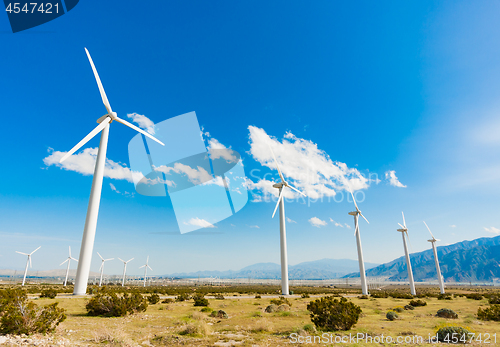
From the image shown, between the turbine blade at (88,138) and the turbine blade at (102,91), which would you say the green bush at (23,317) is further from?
the turbine blade at (102,91)

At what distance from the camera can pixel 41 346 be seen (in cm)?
1071

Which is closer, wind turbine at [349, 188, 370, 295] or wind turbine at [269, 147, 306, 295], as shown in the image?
wind turbine at [269, 147, 306, 295]

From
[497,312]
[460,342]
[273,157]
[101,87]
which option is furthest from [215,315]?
[273,157]

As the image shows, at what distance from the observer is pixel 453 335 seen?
45.8ft

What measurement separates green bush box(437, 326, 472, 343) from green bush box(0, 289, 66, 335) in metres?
21.0

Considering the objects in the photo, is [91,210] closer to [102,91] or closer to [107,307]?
[107,307]

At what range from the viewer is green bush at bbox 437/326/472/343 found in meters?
13.7

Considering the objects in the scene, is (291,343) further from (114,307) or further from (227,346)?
(114,307)

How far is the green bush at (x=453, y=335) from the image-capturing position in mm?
13723

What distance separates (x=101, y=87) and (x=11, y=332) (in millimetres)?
30962

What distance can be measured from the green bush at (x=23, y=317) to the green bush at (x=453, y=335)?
68.8 feet

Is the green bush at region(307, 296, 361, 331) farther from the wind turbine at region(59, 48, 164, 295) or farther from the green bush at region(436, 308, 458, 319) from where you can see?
the wind turbine at region(59, 48, 164, 295)

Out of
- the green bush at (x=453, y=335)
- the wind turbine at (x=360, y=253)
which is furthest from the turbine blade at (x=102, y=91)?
the wind turbine at (x=360, y=253)

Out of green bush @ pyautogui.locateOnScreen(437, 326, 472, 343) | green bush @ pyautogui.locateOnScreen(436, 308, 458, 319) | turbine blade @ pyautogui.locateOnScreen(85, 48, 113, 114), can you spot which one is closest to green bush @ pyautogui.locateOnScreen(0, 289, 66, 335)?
green bush @ pyautogui.locateOnScreen(437, 326, 472, 343)
